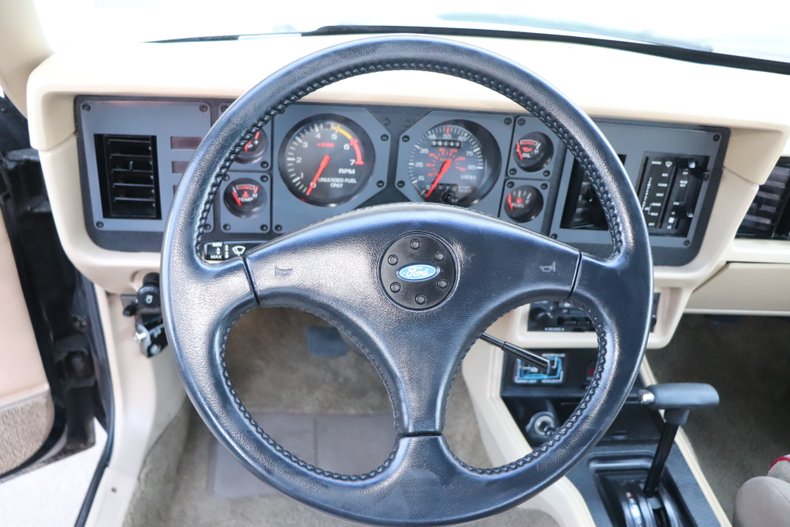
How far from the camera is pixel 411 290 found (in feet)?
3.28

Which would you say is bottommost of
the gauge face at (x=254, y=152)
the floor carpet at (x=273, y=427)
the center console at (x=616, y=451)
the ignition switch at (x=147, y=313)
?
the floor carpet at (x=273, y=427)

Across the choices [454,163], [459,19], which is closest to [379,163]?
[454,163]

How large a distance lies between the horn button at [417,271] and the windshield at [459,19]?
79 centimetres

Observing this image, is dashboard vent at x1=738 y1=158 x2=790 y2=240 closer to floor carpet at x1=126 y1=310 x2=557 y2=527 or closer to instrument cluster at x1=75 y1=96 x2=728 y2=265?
instrument cluster at x1=75 y1=96 x2=728 y2=265

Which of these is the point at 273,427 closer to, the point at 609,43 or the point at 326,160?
the point at 326,160

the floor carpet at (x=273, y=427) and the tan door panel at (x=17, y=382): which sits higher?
the tan door panel at (x=17, y=382)

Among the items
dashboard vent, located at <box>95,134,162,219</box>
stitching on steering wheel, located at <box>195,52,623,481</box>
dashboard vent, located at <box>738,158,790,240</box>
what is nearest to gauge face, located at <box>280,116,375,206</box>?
dashboard vent, located at <box>95,134,162,219</box>

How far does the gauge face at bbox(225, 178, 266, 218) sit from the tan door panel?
18.1 inches

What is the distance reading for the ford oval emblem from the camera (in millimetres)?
995

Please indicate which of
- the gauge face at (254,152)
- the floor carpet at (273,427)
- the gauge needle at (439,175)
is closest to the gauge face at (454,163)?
the gauge needle at (439,175)

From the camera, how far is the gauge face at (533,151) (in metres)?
1.49

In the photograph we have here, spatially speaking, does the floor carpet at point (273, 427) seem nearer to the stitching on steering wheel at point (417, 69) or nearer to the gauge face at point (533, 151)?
the gauge face at point (533, 151)

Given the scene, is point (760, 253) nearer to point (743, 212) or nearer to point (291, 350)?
point (743, 212)

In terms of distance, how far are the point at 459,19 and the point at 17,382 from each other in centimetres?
127
